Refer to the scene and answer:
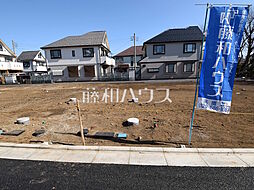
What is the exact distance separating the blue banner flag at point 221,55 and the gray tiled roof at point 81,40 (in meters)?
22.0

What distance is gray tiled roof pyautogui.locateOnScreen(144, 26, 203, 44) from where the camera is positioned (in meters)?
21.4

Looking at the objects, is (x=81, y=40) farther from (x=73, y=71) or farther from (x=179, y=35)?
(x=179, y=35)

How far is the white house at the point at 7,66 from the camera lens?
22.5 metres

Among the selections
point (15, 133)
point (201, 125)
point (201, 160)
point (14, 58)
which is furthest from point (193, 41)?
point (14, 58)

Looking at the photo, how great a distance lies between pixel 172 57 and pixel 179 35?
430 centimetres

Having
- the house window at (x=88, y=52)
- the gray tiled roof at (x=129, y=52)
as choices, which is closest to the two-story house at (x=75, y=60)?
the house window at (x=88, y=52)

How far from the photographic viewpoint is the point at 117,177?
219cm

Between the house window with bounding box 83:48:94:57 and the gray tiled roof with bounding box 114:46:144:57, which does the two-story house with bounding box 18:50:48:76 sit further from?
the gray tiled roof with bounding box 114:46:144:57

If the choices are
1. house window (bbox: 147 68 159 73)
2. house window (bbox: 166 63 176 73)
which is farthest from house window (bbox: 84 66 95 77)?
house window (bbox: 166 63 176 73)

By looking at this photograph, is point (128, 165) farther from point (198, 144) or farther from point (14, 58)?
point (14, 58)

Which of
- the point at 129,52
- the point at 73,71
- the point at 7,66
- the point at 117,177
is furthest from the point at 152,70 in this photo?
the point at 7,66

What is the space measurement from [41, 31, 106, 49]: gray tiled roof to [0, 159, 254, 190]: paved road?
74.0 ft

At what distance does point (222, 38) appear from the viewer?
2.59 meters

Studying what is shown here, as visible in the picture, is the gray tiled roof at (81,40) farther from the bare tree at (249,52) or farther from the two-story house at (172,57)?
the bare tree at (249,52)
